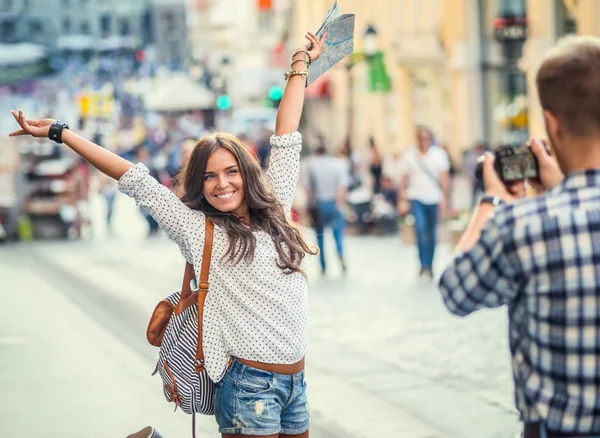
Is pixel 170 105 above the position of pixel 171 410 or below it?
above

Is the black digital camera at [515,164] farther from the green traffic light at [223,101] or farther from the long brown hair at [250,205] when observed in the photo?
the green traffic light at [223,101]

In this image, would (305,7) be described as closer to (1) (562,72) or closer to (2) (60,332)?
(2) (60,332)

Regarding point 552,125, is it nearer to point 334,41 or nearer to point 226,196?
Result: point 226,196

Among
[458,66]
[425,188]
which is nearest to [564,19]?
[458,66]

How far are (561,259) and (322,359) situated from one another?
20.4 feet

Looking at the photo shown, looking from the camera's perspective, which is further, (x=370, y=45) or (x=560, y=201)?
(x=370, y=45)

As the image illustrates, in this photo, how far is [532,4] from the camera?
24.4 meters

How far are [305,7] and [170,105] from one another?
1467 centimetres

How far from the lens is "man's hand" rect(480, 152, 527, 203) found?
9.14 feet

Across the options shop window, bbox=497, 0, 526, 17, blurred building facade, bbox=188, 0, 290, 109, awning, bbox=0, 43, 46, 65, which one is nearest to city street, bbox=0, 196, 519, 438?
awning, bbox=0, 43, 46, 65

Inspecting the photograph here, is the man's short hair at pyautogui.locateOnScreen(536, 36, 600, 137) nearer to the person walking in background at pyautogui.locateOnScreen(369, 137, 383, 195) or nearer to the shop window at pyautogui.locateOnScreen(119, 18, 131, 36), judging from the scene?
the person walking in background at pyautogui.locateOnScreen(369, 137, 383, 195)

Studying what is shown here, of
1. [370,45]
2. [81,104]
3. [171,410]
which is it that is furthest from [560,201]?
[81,104]

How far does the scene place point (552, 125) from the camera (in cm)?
257

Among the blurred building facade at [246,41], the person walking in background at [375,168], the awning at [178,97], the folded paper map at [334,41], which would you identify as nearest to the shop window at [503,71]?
the person walking in background at [375,168]
